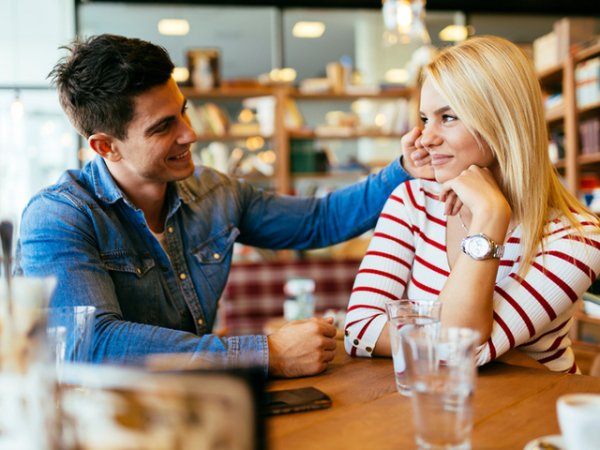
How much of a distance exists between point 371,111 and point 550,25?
2.38 meters

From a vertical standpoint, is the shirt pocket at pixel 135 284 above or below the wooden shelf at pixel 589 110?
below

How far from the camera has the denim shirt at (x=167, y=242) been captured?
1267 mm

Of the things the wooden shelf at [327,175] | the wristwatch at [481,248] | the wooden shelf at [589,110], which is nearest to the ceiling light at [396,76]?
the wooden shelf at [327,175]

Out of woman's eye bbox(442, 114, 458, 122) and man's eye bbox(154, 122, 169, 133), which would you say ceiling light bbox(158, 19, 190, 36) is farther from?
woman's eye bbox(442, 114, 458, 122)

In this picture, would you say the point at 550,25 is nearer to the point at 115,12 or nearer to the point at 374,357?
the point at 115,12

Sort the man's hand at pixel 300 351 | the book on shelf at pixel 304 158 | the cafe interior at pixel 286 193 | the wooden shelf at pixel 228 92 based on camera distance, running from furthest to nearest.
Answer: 1. the book on shelf at pixel 304 158
2. the wooden shelf at pixel 228 92
3. the man's hand at pixel 300 351
4. the cafe interior at pixel 286 193

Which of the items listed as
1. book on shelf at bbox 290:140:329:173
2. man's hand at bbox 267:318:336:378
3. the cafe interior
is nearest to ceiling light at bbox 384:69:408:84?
the cafe interior

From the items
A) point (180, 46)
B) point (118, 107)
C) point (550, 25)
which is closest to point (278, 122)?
point (180, 46)

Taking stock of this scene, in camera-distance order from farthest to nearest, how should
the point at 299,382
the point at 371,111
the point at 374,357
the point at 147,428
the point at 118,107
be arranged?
the point at 371,111
the point at 118,107
the point at 374,357
the point at 299,382
the point at 147,428

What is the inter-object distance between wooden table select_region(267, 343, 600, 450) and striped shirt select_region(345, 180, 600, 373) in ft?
0.36

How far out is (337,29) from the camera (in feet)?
21.6

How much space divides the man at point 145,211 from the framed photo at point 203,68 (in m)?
3.76

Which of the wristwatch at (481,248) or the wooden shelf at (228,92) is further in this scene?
the wooden shelf at (228,92)

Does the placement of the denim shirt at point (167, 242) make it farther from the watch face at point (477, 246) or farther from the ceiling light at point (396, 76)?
the ceiling light at point (396, 76)
